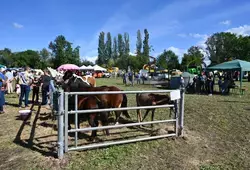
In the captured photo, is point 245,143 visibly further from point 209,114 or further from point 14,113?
point 14,113

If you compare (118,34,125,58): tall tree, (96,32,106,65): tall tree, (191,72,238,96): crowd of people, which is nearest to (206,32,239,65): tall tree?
(118,34,125,58): tall tree

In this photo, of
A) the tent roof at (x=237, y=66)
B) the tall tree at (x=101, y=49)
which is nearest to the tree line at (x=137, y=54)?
the tall tree at (x=101, y=49)

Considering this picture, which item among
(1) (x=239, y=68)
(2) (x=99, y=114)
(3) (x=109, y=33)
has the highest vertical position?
(3) (x=109, y=33)

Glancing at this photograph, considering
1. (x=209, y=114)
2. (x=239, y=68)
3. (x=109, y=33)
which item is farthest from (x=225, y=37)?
(x=209, y=114)

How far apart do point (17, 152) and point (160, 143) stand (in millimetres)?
3216

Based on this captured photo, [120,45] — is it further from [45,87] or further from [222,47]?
[45,87]

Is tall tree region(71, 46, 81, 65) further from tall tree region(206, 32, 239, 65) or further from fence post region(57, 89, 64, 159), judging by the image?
fence post region(57, 89, 64, 159)

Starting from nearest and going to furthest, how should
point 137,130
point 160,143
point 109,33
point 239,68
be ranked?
1. point 160,143
2. point 137,130
3. point 239,68
4. point 109,33

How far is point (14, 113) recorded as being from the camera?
367 inches

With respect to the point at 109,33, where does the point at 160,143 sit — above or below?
below

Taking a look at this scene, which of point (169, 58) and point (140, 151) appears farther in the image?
point (169, 58)

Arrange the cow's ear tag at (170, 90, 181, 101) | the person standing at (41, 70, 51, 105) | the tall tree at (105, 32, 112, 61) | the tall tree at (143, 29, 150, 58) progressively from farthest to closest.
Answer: the tall tree at (105, 32, 112, 61) → the tall tree at (143, 29, 150, 58) → the person standing at (41, 70, 51, 105) → the cow's ear tag at (170, 90, 181, 101)

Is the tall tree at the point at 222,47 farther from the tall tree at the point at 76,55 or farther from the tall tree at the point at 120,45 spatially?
the tall tree at the point at 76,55

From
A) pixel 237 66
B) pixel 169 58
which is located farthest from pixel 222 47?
pixel 237 66
